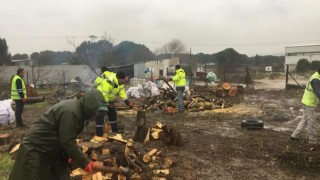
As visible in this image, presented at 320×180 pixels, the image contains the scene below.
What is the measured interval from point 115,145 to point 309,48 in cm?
7817

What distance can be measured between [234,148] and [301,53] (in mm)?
76646

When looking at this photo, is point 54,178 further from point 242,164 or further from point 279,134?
point 279,134

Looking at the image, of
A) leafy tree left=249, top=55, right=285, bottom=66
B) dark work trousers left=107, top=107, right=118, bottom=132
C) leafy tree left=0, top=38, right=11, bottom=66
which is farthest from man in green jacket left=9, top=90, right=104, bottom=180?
leafy tree left=249, top=55, right=285, bottom=66

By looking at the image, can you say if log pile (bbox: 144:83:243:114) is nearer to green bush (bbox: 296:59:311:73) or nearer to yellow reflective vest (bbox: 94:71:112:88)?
yellow reflective vest (bbox: 94:71:112:88)

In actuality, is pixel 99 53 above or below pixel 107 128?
above

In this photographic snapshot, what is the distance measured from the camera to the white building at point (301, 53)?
75.0 metres

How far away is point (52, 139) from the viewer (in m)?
3.74

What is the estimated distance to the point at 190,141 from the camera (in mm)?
9180

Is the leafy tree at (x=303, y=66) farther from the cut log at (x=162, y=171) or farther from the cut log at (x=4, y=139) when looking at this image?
the cut log at (x=162, y=171)

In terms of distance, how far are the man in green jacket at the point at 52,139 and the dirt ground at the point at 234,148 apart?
3043 mm

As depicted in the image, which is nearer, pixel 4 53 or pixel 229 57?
pixel 229 57

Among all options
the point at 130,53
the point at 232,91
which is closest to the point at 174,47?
the point at 130,53

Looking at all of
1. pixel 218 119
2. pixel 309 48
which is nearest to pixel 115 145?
pixel 218 119

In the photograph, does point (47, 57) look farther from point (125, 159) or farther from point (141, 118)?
point (125, 159)
